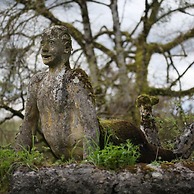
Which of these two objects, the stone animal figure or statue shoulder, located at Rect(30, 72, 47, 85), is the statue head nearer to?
statue shoulder, located at Rect(30, 72, 47, 85)

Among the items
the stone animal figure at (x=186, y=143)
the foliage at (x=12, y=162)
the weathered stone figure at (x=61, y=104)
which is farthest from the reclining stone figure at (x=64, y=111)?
the foliage at (x=12, y=162)

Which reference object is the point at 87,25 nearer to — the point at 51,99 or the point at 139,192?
the point at 51,99

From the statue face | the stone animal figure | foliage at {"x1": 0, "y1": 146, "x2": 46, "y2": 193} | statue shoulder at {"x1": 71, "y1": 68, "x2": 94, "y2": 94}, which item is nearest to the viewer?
foliage at {"x1": 0, "y1": 146, "x2": 46, "y2": 193}

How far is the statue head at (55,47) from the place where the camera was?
688 cm

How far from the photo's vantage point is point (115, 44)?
64.7 feet

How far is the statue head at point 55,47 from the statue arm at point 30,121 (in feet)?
1.19

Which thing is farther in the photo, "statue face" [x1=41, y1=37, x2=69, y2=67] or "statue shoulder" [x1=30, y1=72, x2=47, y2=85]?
"statue shoulder" [x1=30, y1=72, x2=47, y2=85]

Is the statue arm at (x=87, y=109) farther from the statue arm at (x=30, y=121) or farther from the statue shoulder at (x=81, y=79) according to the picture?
the statue arm at (x=30, y=121)

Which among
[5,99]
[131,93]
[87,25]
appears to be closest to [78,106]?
[5,99]

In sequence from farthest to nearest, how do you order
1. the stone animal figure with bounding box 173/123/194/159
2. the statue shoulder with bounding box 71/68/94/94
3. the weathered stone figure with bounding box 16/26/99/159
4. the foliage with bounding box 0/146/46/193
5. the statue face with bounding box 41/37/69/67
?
the stone animal figure with bounding box 173/123/194/159 < the statue face with bounding box 41/37/69/67 < the statue shoulder with bounding box 71/68/94/94 < the weathered stone figure with bounding box 16/26/99/159 < the foliage with bounding box 0/146/46/193

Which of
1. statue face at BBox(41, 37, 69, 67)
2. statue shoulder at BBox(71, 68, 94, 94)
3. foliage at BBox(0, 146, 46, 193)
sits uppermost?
statue face at BBox(41, 37, 69, 67)

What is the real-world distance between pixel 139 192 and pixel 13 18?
39.8 feet

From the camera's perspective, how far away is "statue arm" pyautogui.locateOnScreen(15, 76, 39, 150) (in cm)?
701

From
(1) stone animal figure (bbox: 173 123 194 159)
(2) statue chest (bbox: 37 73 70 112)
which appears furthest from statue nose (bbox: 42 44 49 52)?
(1) stone animal figure (bbox: 173 123 194 159)
